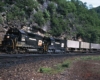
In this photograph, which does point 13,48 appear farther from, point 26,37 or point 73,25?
point 73,25

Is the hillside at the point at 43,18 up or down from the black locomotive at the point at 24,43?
up

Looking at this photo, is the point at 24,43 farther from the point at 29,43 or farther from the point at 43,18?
the point at 43,18

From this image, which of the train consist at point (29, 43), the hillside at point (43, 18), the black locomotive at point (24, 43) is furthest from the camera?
the hillside at point (43, 18)

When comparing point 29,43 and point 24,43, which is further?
point 29,43

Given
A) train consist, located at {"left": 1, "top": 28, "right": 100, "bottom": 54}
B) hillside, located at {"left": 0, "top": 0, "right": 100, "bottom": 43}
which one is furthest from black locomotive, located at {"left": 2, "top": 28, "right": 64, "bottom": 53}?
hillside, located at {"left": 0, "top": 0, "right": 100, "bottom": 43}

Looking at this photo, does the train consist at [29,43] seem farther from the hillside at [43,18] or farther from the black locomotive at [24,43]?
the hillside at [43,18]

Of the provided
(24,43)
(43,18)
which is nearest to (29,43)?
(24,43)

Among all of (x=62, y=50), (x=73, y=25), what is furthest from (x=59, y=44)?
(x=73, y=25)

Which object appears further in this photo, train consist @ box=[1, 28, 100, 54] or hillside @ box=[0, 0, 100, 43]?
hillside @ box=[0, 0, 100, 43]

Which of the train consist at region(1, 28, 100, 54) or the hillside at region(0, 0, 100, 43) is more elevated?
the hillside at region(0, 0, 100, 43)

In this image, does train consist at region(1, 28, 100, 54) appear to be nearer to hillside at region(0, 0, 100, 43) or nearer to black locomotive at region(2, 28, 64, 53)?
black locomotive at region(2, 28, 64, 53)

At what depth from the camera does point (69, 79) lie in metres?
11.3

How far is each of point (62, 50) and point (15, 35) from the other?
16474 mm

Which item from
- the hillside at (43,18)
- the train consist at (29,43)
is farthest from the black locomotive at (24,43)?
the hillside at (43,18)
